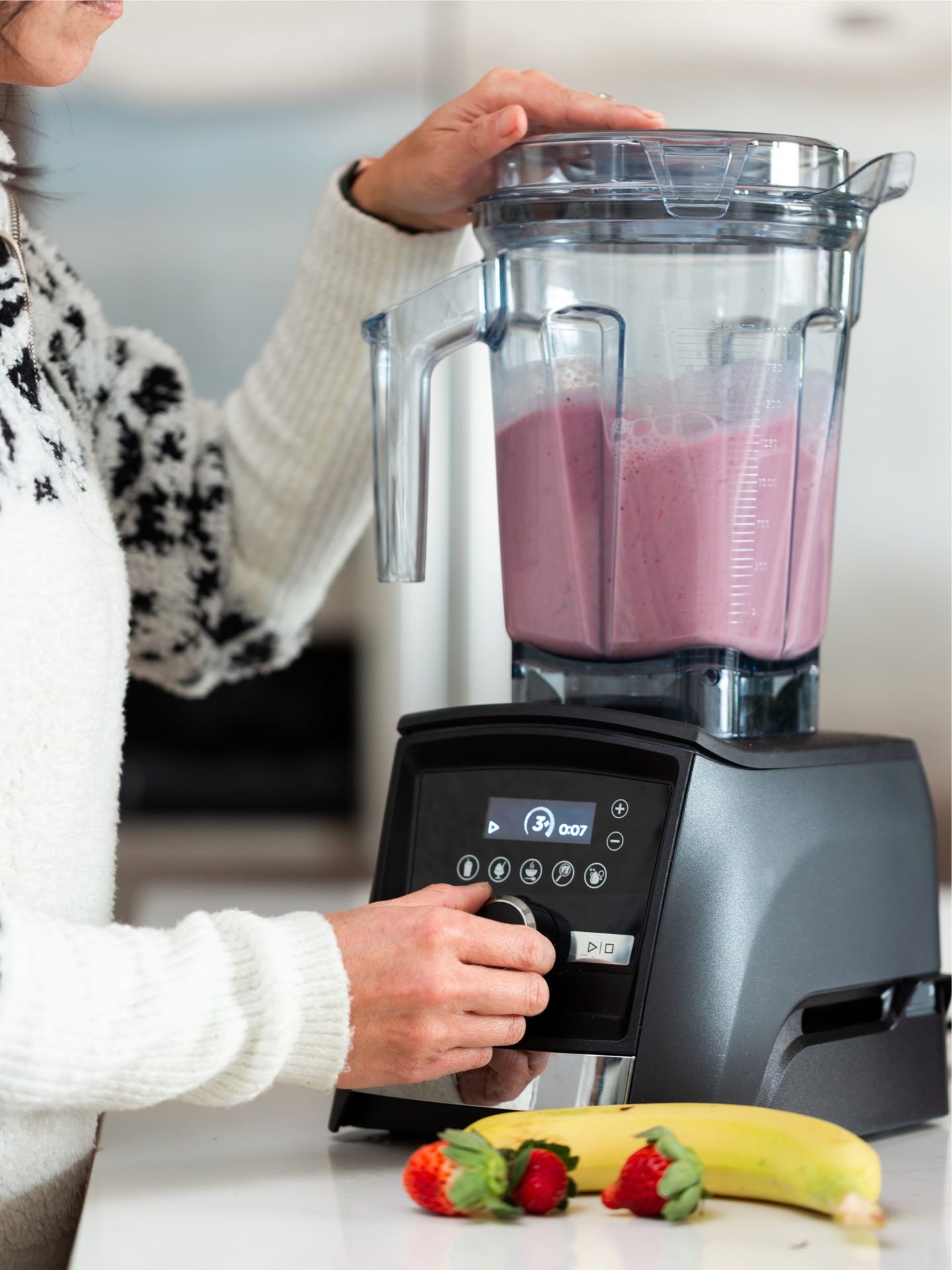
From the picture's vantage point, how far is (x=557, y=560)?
797mm

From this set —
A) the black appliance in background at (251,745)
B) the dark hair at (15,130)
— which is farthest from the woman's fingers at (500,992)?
the black appliance in background at (251,745)

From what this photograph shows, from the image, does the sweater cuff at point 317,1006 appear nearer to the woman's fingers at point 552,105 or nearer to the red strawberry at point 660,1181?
the red strawberry at point 660,1181

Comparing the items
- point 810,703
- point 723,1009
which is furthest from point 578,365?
point 723,1009

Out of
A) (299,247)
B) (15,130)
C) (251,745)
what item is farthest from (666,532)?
(251,745)

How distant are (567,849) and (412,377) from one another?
0.29m

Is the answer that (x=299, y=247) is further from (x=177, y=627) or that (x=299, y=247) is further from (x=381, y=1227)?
(x=381, y=1227)

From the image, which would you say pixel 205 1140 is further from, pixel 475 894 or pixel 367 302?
pixel 367 302

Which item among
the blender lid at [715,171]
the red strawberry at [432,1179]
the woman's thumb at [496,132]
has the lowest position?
the red strawberry at [432,1179]

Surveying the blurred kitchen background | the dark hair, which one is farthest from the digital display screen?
the blurred kitchen background

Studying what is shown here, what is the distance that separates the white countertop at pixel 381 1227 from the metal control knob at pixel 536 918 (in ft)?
0.39

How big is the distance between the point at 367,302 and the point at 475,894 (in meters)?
0.48

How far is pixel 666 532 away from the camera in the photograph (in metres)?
0.76

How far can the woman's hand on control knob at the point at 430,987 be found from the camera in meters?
0.64

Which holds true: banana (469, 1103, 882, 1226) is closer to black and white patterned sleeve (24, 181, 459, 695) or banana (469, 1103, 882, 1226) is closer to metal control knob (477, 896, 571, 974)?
metal control knob (477, 896, 571, 974)
